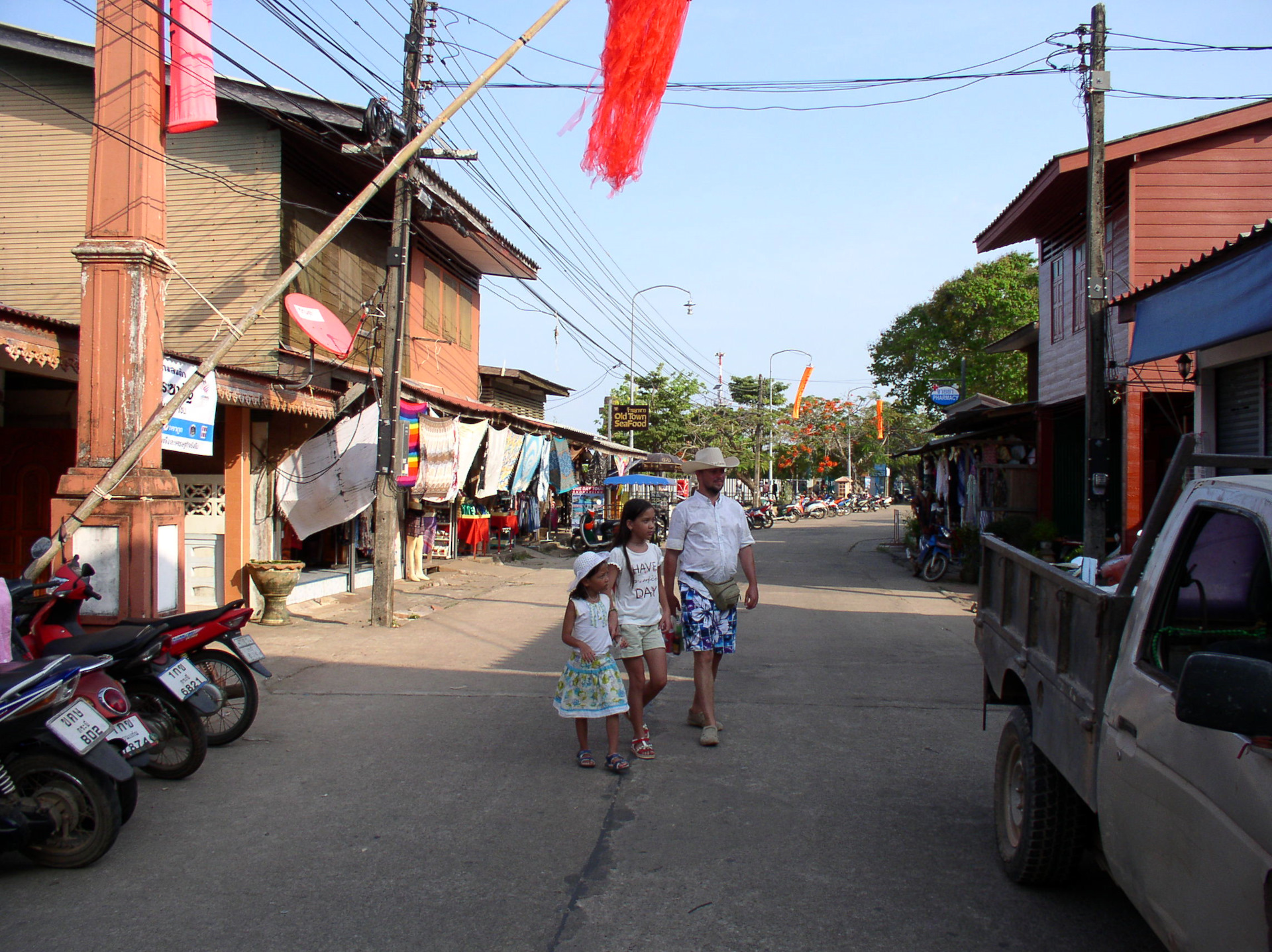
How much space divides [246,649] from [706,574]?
3068 millimetres

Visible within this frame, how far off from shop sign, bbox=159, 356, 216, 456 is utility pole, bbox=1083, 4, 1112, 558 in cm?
980

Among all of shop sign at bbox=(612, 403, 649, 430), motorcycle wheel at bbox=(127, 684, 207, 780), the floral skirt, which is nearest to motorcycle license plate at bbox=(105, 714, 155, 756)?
motorcycle wheel at bbox=(127, 684, 207, 780)

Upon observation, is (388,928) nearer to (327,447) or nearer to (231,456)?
(231,456)

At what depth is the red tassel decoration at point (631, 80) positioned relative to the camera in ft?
25.1

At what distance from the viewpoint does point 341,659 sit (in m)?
9.34

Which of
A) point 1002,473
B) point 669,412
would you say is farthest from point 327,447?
point 669,412

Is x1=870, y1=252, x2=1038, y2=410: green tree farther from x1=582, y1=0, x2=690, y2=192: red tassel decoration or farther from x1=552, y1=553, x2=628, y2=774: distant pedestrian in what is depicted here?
x1=552, y1=553, x2=628, y2=774: distant pedestrian

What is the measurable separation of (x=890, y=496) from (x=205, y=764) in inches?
2990

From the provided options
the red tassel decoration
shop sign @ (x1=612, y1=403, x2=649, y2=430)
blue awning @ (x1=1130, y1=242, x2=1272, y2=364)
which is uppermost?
the red tassel decoration

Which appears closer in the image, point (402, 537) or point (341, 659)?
point (341, 659)

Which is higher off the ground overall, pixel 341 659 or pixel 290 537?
pixel 290 537

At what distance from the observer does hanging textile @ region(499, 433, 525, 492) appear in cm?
1791

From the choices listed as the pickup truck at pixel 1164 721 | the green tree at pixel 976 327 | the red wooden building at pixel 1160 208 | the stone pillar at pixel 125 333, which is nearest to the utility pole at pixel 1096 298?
the red wooden building at pixel 1160 208

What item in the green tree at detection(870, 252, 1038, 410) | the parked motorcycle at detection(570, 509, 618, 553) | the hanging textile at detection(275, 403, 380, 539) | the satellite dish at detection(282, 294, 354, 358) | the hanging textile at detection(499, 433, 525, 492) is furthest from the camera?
the green tree at detection(870, 252, 1038, 410)
